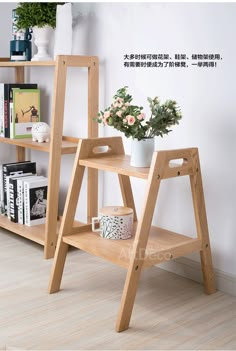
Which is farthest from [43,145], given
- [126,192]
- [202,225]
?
[202,225]

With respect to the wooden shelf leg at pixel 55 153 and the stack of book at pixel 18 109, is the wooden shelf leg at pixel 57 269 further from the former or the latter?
the stack of book at pixel 18 109

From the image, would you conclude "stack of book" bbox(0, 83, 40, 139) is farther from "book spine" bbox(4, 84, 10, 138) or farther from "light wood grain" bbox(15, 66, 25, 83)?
"light wood grain" bbox(15, 66, 25, 83)

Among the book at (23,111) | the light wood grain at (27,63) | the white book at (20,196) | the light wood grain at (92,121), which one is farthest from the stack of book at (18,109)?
the light wood grain at (92,121)

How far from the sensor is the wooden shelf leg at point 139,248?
167cm

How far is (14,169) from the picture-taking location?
8.84 feet

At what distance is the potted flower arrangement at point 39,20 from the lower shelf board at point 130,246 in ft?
3.32

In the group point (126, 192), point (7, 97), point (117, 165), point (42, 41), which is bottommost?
point (126, 192)

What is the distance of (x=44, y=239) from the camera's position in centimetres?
238

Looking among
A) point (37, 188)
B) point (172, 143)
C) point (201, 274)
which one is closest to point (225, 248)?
point (201, 274)

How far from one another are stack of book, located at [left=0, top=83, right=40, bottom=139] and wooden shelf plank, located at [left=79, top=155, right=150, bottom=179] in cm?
78

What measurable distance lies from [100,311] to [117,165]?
1.71 feet

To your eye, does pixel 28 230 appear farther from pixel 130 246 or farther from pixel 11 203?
pixel 130 246

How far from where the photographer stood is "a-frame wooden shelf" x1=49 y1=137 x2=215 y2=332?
1.69m

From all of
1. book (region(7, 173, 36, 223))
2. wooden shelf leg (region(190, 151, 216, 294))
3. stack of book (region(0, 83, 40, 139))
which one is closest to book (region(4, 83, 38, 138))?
stack of book (region(0, 83, 40, 139))
